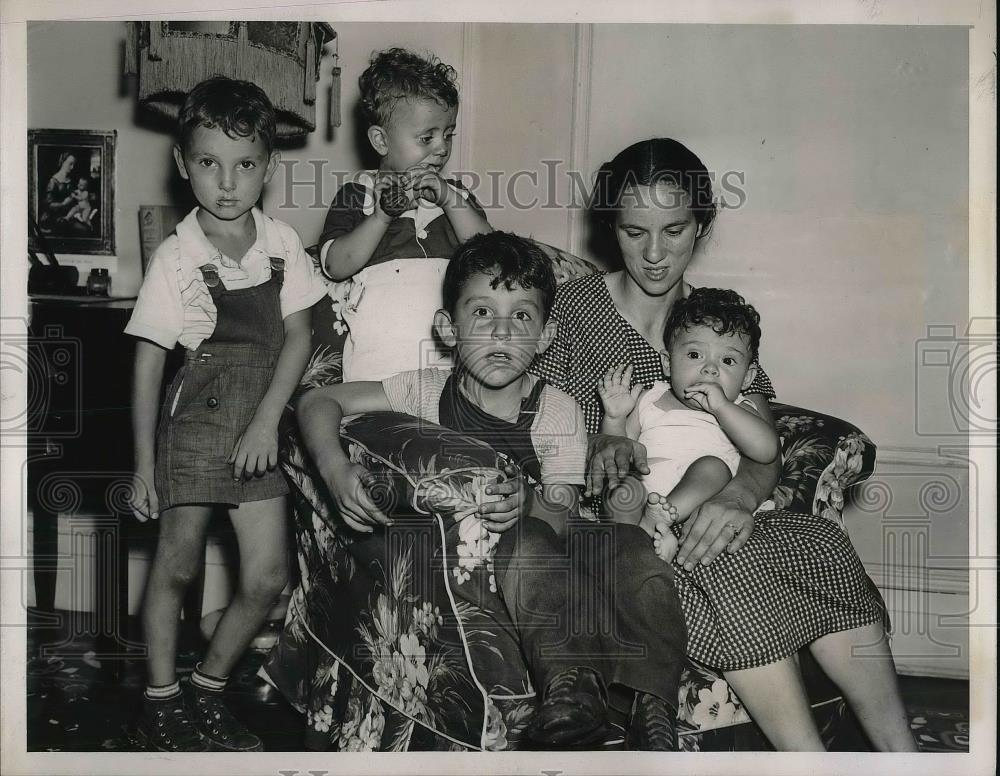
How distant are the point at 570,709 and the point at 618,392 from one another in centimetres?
72

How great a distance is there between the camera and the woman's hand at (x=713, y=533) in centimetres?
194

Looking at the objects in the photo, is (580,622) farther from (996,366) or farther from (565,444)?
(996,366)

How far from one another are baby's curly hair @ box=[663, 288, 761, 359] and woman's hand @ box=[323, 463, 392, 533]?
776 mm

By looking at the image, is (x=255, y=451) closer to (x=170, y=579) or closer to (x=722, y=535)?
(x=170, y=579)

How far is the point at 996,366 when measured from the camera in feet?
7.56

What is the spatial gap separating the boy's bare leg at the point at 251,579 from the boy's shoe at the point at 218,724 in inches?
2.2

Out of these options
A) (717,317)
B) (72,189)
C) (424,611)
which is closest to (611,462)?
(717,317)

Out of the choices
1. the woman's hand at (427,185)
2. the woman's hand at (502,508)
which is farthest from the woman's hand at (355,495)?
the woman's hand at (427,185)

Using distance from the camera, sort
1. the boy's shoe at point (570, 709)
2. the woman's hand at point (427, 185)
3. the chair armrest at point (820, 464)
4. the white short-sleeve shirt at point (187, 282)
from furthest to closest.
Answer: the woman's hand at point (427, 185) < the white short-sleeve shirt at point (187, 282) < the chair armrest at point (820, 464) < the boy's shoe at point (570, 709)

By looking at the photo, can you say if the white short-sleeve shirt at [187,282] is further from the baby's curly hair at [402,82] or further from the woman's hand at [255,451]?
the baby's curly hair at [402,82]

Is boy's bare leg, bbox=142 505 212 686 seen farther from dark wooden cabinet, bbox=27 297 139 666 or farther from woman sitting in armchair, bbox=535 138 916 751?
woman sitting in armchair, bbox=535 138 916 751

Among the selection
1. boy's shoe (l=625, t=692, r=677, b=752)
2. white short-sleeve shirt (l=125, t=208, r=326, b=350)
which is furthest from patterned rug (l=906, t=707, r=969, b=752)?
white short-sleeve shirt (l=125, t=208, r=326, b=350)

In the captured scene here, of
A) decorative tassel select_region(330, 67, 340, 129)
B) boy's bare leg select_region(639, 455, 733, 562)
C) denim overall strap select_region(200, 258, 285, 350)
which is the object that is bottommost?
boy's bare leg select_region(639, 455, 733, 562)

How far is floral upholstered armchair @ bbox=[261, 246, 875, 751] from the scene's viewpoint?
6.07 ft
